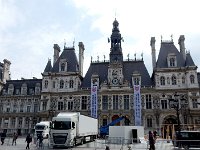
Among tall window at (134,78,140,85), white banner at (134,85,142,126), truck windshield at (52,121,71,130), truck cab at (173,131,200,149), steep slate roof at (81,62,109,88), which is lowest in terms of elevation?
truck cab at (173,131,200,149)

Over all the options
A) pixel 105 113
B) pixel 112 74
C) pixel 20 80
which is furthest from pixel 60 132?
pixel 20 80

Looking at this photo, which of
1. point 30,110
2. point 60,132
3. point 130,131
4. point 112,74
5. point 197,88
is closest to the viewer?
point 60,132

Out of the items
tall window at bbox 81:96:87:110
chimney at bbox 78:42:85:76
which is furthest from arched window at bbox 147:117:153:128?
chimney at bbox 78:42:85:76

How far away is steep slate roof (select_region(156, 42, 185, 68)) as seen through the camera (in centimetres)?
5462

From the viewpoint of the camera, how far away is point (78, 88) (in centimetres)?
5631

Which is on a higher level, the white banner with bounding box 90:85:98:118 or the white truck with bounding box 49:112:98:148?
the white banner with bounding box 90:85:98:118

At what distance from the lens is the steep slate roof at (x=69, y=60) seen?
58.7m

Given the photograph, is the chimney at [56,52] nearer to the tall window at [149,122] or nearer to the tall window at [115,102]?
the tall window at [115,102]

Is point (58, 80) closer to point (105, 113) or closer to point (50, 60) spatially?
point (50, 60)

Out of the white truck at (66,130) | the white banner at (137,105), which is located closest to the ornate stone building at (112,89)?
the white banner at (137,105)

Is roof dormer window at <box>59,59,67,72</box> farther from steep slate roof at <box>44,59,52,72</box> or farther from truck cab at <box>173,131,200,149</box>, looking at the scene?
truck cab at <box>173,131,200,149</box>

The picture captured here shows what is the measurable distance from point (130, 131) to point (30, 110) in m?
33.1

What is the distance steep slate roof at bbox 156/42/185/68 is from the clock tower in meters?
8.76

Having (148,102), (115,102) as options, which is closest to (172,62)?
(148,102)
